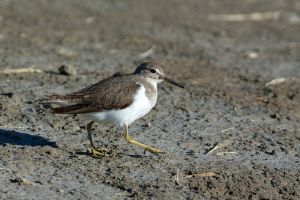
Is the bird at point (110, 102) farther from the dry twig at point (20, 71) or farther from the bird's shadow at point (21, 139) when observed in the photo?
the dry twig at point (20, 71)

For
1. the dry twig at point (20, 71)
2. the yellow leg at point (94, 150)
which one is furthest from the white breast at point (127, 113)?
the dry twig at point (20, 71)

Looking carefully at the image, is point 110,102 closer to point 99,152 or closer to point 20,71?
point 99,152

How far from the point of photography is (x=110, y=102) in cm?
863

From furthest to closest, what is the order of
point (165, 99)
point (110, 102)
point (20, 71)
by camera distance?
point (20, 71) → point (165, 99) → point (110, 102)

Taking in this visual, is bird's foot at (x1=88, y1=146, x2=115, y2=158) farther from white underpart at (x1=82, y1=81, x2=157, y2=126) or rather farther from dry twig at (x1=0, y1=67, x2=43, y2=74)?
dry twig at (x1=0, y1=67, x2=43, y2=74)

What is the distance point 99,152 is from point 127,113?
0.63 metres

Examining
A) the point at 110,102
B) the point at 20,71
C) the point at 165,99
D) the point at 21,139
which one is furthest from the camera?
the point at 20,71

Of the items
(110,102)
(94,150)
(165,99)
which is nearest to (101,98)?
(110,102)

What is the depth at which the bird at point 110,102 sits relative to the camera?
855 cm

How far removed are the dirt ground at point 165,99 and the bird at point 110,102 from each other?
0.45m

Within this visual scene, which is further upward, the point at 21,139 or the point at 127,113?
the point at 127,113

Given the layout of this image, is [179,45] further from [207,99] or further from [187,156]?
[187,156]

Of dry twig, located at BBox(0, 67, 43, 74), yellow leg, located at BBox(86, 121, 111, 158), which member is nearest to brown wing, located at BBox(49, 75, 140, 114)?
yellow leg, located at BBox(86, 121, 111, 158)

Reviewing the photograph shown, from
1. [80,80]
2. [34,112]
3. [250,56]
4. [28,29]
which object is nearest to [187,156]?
[34,112]
